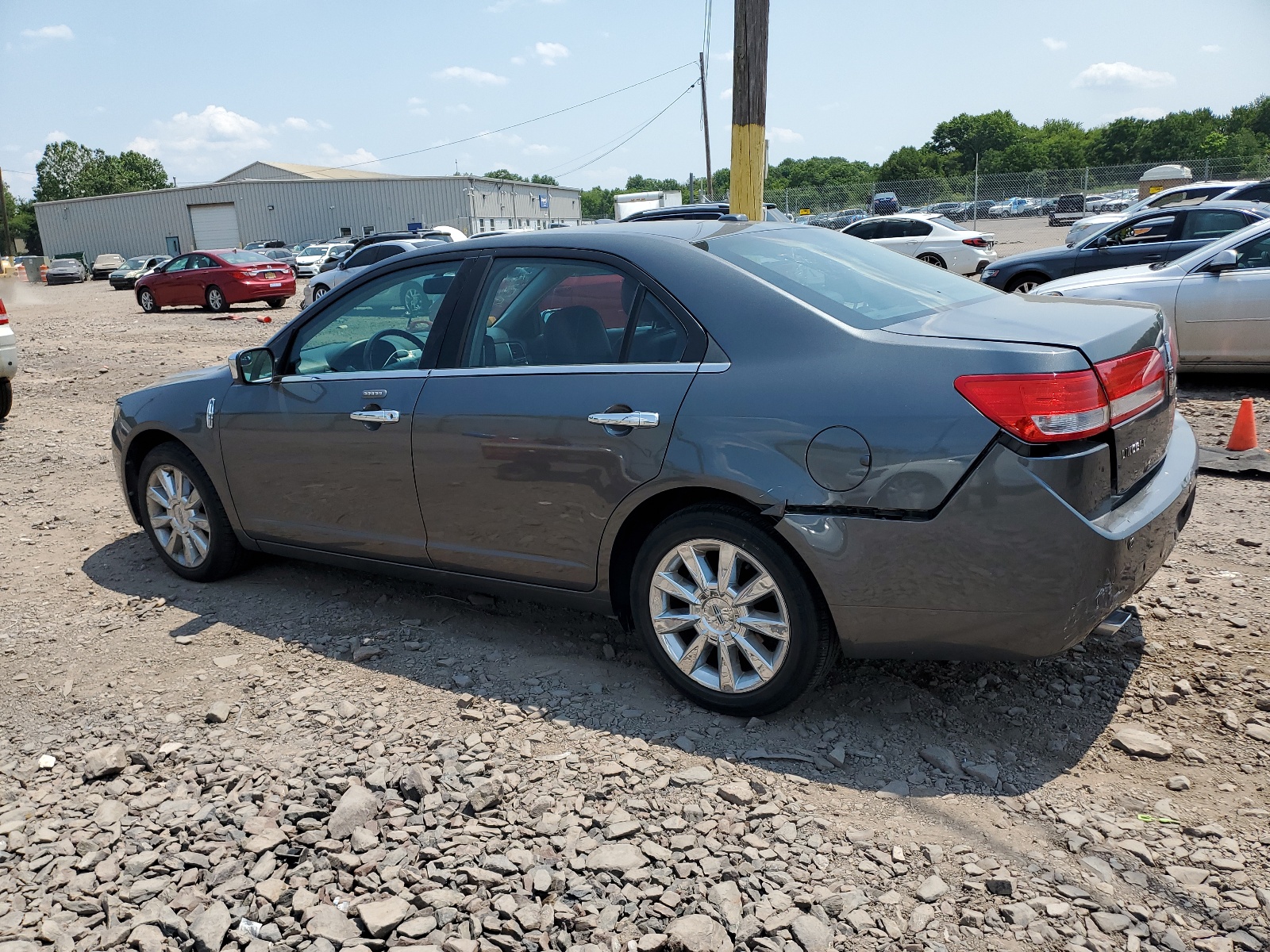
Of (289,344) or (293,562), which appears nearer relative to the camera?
(289,344)

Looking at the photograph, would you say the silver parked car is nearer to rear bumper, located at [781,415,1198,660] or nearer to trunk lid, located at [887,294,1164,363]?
trunk lid, located at [887,294,1164,363]

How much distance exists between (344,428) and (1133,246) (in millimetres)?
10242

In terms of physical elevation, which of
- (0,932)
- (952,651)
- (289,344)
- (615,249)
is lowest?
(0,932)

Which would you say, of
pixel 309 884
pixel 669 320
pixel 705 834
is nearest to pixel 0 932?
pixel 309 884

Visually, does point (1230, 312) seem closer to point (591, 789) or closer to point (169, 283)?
point (591, 789)

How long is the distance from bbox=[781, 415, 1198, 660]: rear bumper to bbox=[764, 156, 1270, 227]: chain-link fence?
41.6 m

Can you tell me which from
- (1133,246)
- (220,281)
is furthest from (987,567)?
(220,281)

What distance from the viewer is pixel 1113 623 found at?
3.02 m

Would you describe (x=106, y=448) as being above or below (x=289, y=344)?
below

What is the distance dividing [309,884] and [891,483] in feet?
6.39

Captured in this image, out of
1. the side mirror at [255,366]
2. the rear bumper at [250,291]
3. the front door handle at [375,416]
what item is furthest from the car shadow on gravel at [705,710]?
the rear bumper at [250,291]

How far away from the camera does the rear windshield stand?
3291 millimetres

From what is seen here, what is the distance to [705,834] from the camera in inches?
110

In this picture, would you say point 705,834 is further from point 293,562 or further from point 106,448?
point 106,448
